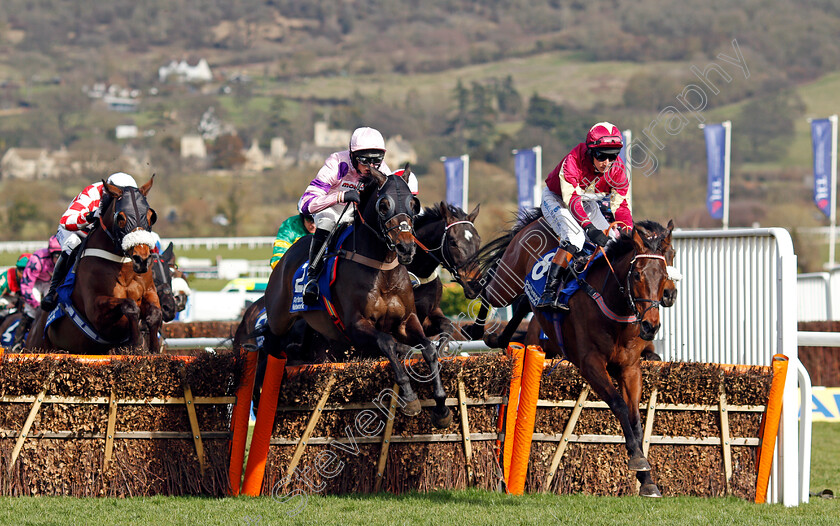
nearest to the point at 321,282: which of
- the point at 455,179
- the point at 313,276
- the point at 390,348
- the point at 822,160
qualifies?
the point at 313,276

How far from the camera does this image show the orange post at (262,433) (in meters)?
6.38

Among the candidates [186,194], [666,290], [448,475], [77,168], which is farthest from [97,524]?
[77,168]

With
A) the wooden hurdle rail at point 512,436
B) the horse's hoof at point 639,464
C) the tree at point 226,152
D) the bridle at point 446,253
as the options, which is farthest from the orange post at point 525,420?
the tree at point 226,152

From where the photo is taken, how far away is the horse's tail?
8334mm

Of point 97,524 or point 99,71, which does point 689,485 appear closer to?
point 97,524

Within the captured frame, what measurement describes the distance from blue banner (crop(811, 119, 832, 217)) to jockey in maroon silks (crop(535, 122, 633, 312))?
17203 millimetres

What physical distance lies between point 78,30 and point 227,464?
624 feet

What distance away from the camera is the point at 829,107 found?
106 m

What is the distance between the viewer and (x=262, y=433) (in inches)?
251

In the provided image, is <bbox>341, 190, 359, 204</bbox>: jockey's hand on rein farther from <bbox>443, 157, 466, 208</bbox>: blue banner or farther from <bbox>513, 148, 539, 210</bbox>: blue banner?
<bbox>443, 157, 466, 208</bbox>: blue banner

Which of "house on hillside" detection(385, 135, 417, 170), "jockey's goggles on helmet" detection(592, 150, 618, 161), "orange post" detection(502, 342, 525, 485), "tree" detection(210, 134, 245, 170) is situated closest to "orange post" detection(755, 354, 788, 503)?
"orange post" detection(502, 342, 525, 485)

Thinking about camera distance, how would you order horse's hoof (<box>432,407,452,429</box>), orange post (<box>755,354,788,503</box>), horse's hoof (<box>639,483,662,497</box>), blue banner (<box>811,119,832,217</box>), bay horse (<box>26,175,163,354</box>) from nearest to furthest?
horse's hoof (<box>639,483,662,497</box>)
horse's hoof (<box>432,407,452,429</box>)
orange post (<box>755,354,788,503</box>)
bay horse (<box>26,175,163,354</box>)
blue banner (<box>811,119,832,217</box>)

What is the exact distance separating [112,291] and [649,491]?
460 cm

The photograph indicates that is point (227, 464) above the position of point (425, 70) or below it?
below
